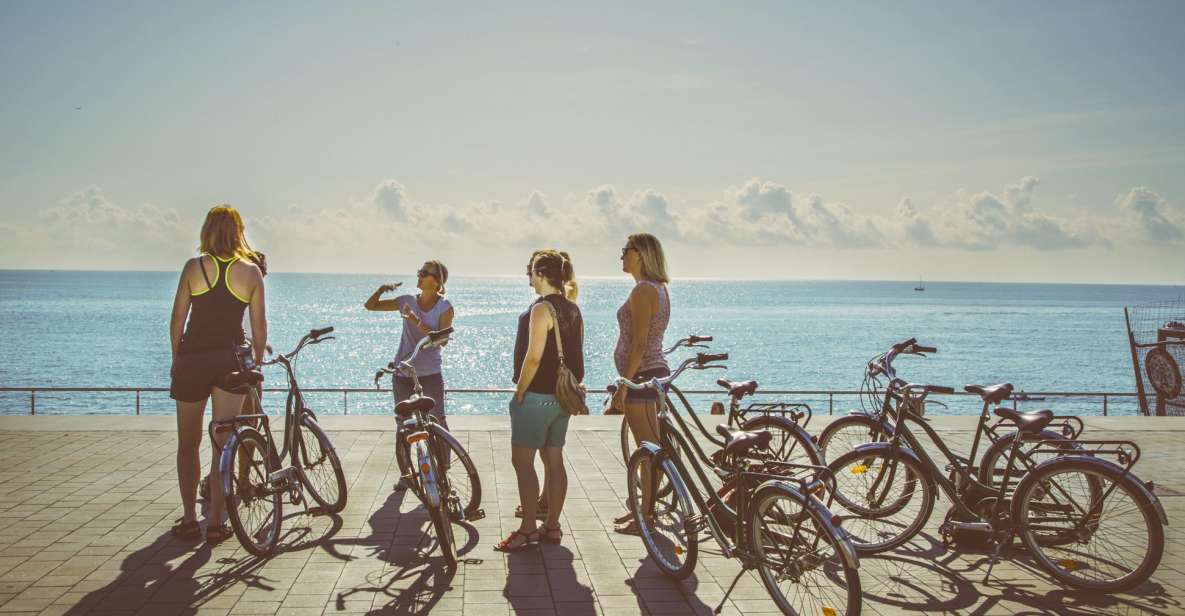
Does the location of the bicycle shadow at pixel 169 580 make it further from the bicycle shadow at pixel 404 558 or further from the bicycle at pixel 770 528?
the bicycle at pixel 770 528

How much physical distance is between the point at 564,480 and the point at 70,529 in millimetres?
3309

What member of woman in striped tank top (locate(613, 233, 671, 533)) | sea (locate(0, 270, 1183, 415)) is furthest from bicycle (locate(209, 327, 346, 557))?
sea (locate(0, 270, 1183, 415))

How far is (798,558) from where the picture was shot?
4730mm

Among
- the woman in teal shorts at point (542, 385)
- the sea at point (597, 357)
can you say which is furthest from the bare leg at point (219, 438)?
the sea at point (597, 357)

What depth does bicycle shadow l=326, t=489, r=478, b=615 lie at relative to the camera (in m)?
5.12

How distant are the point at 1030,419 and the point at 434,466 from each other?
11.3 ft

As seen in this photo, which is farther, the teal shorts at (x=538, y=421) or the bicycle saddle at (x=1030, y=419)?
the teal shorts at (x=538, y=421)

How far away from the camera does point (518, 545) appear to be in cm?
605

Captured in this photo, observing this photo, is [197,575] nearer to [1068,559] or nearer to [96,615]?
[96,615]

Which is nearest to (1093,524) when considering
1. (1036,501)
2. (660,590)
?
(1036,501)

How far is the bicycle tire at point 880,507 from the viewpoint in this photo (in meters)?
5.96

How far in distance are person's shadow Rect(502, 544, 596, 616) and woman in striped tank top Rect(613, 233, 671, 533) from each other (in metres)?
0.95

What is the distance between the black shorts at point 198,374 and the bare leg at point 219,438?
0.19ft

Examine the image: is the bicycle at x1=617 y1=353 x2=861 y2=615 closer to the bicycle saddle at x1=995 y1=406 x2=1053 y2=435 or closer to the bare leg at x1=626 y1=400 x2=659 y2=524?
the bare leg at x1=626 y1=400 x2=659 y2=524
